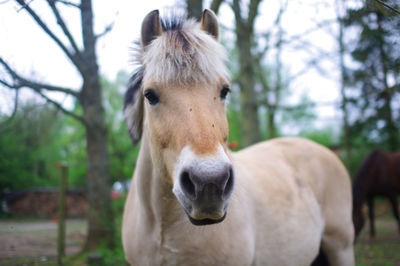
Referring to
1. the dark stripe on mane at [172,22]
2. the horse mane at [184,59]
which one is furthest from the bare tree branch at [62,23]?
the horse mane at [184,59]

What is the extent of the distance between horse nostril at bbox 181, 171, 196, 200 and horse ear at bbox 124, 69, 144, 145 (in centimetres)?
106

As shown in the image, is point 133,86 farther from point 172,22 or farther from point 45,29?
point 45,29

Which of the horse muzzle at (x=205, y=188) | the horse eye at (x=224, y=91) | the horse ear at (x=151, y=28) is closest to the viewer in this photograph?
the horse muzzle at (x=205, y=188)

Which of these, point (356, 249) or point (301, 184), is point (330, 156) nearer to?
point (301, 184)

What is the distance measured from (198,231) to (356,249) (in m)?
6.57

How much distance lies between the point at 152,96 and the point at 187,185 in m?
0.71

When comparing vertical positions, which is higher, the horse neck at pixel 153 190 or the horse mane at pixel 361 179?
the horse neck at pixel 153 190

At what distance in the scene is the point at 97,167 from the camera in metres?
5.36

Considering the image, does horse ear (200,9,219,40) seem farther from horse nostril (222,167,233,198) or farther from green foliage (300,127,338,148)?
green foliage (300,127,338,148)

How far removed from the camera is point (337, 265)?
3.41 meters

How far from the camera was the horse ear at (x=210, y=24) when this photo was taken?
7.61ft

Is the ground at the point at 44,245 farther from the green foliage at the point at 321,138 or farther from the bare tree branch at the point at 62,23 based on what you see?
the green foliage at the point at 321,138

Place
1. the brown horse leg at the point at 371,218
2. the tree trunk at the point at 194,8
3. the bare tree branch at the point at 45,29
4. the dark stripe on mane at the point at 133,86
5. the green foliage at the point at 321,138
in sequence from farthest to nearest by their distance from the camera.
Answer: the green foliage at the point at 321,138 → the brown horse leg at the point at 371,218 → the tree trunk at the point at 194,8 → the bare tree branch at the point at 45,29 → the dark stripe on mane at the point at 133,86

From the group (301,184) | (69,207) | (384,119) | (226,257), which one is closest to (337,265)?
(301,184)
